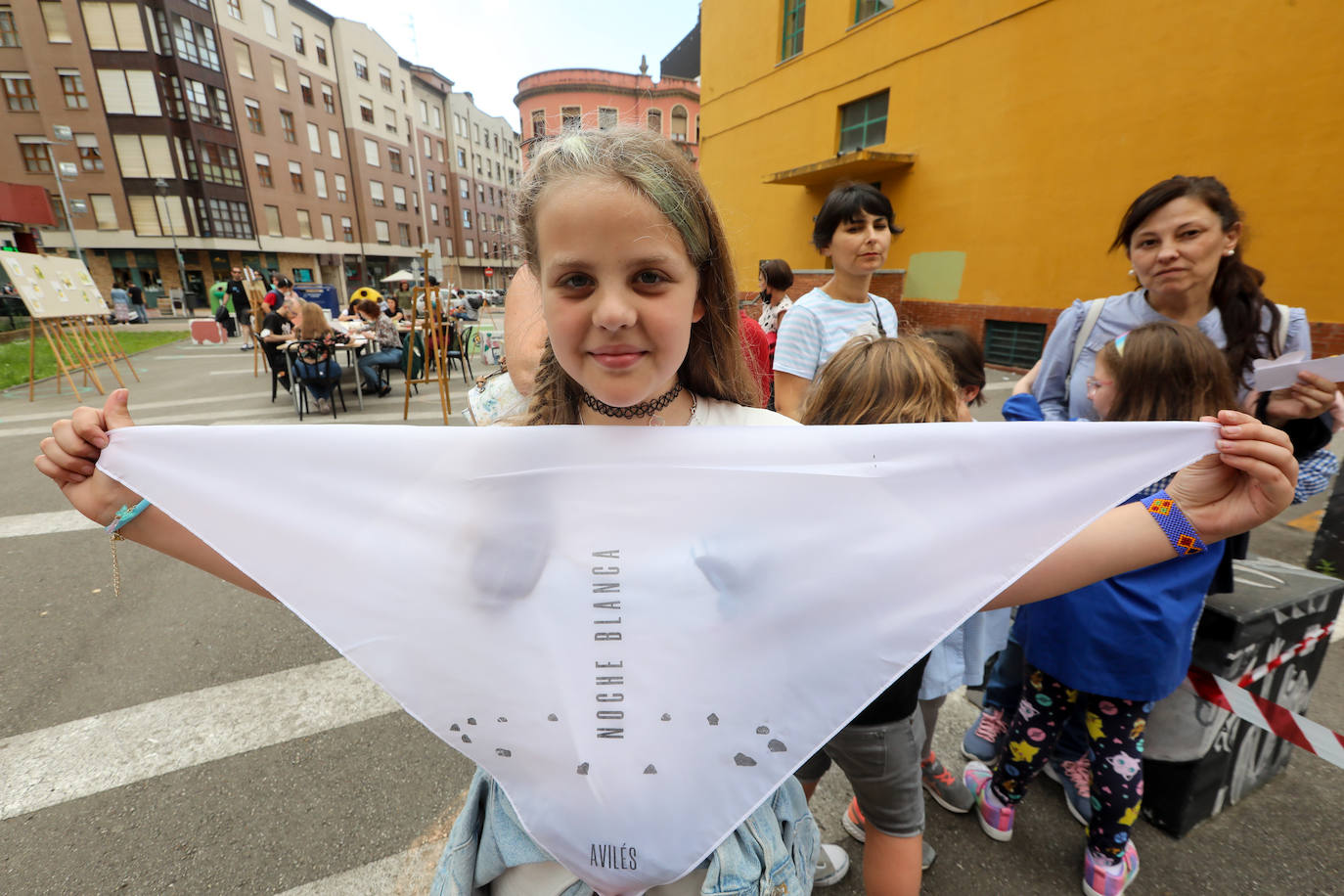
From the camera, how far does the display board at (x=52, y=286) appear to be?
7223 mm

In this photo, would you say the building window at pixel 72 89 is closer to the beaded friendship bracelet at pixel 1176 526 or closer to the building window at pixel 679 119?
the building window at pixel 679 119

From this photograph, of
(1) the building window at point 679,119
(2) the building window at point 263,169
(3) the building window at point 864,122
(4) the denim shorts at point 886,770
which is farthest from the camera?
(2) the building window at point 263,169

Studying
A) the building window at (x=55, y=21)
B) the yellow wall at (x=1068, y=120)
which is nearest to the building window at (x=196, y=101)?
the building window at (x=55, y=21)

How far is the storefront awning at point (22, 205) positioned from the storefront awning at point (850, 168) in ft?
Answer: 62.2

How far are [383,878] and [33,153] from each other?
132ft

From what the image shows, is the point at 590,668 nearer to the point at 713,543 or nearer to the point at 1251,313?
the point at 713,543

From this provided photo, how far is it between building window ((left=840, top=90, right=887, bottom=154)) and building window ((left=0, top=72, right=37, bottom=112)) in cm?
3588

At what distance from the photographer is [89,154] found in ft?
87.7

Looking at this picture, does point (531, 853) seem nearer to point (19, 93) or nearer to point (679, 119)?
point (679, 119)

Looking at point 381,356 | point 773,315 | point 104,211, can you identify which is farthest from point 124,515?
point 104,211

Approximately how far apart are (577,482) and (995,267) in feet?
36.6

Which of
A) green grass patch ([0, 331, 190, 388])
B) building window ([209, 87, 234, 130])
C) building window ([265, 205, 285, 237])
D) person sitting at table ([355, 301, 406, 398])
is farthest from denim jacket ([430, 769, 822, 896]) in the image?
building window ([209, 87, 234, 130])

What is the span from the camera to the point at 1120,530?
977 millimetres

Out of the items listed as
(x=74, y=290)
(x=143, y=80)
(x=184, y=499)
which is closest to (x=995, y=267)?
(x=184, y=499)
